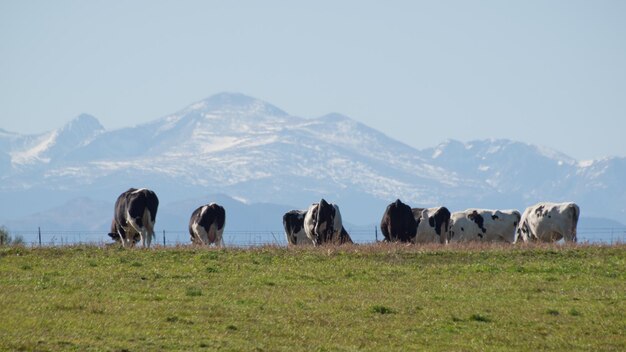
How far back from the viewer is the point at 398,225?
179ft

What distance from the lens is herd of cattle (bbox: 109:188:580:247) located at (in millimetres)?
49188

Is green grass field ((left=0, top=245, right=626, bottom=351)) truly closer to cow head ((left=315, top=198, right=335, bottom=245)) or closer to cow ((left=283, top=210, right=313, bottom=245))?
cow head ((left=315, top=198, right=335, bottom=245))

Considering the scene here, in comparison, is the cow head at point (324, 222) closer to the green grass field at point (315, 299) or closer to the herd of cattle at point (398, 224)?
the herd of cattle at point (398, 224)

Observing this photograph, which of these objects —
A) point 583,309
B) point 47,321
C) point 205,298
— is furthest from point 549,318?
point 47,321

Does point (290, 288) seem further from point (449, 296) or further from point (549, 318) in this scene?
point (549, 318)

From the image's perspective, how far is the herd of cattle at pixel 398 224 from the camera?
161 ft

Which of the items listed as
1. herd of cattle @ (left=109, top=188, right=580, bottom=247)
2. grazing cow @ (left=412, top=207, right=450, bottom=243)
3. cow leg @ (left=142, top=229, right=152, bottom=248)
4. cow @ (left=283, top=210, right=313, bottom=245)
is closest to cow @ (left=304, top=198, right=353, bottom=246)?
herd of cattle @ (left=109, top=188, right=580, bottom=247)

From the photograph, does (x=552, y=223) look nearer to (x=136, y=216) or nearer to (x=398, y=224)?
(x=398, y=224)

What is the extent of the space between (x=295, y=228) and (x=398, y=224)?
6815 millimetres

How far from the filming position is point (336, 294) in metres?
31.1

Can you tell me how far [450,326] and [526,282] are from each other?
22.5ft

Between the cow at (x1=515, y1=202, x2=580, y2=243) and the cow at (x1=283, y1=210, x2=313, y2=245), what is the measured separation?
9.74 meters

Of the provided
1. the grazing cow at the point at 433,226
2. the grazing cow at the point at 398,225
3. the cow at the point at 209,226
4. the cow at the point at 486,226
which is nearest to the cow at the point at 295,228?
the cow at the point at 209,226

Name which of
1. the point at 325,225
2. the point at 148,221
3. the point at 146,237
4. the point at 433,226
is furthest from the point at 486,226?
the point at 146,237
